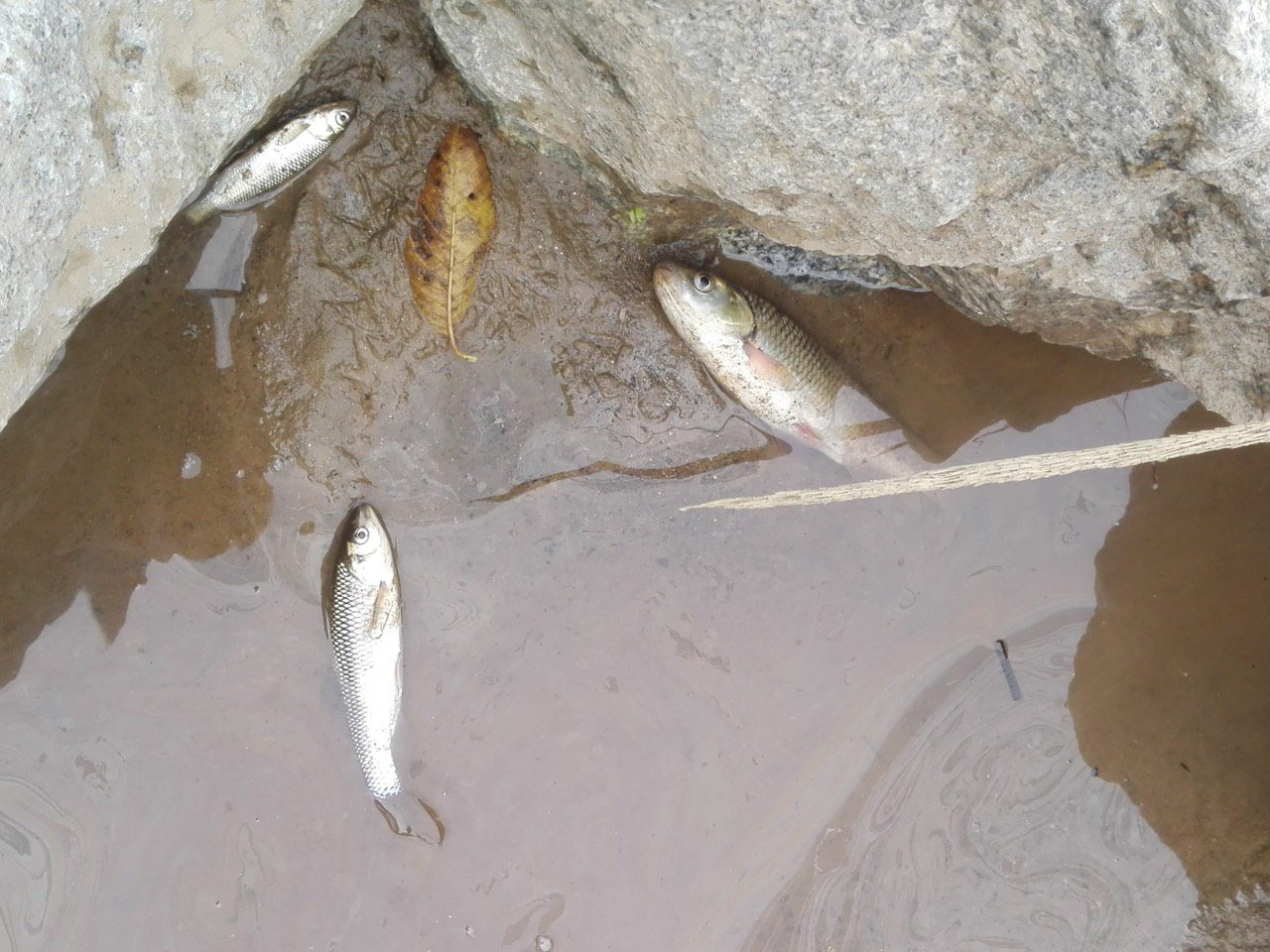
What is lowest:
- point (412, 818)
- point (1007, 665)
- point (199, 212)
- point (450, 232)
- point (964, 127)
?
point (1007, 665)

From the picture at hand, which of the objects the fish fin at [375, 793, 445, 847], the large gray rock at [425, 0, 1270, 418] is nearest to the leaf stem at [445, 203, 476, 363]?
the large gray rock at [425, 0, 1270, 418]

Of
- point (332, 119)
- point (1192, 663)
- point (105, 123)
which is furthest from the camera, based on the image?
point (1192, 663)

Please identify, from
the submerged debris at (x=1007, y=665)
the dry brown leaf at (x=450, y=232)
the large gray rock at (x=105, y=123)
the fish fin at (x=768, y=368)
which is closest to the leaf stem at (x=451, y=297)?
the dry brown leaf at (x=450, y=232)

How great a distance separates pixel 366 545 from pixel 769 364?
1.58m

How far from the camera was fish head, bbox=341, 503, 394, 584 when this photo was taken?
10.3ft

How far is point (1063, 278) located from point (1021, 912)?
258 centimetres

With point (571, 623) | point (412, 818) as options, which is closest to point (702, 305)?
point (571, 623)

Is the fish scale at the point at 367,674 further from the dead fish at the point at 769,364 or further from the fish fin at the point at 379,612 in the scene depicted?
the dead fish at the point at 769,364

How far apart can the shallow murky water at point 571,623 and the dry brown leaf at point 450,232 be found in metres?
0.06

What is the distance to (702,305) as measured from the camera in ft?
10.2

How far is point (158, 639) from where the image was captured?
326 centimetres

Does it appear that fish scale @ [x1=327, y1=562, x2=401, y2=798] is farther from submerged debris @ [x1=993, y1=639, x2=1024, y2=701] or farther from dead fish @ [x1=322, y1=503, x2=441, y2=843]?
submerged debris @ [x1=993, y1=639, x2=1024, y2=701]

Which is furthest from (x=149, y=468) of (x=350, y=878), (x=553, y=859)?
(x=553, y=859)

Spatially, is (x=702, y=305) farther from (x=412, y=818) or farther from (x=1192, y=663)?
(x=1192, y=663)
